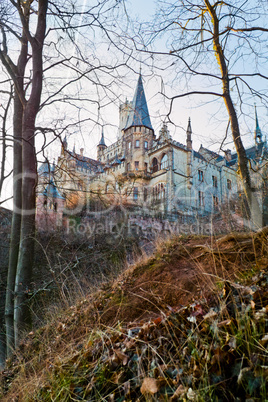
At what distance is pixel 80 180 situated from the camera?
7.24 metres

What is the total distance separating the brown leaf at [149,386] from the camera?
7.01 feet

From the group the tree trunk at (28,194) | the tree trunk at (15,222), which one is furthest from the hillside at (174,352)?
the tree trunk at (15,222)

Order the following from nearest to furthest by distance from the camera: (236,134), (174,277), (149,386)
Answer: (149,386) < (174,277) < (236,134)

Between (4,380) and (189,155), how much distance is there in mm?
34225

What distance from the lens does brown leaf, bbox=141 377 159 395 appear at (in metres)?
2.14

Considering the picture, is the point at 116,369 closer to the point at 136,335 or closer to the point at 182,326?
the point at 136,335

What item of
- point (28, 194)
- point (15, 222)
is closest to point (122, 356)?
point (28, 194)

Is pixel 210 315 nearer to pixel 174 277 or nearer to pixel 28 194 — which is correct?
pixel 174 277

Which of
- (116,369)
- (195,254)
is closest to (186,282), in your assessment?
(195,254)

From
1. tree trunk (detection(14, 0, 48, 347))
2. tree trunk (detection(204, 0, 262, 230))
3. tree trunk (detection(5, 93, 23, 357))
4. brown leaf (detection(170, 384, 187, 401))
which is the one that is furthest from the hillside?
tree trunk (detection(5, 93, 23, 357))

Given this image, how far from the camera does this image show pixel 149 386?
2.18 meters

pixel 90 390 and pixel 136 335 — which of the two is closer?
pixel 90 390

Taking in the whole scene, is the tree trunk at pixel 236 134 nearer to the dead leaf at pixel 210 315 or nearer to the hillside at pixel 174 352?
the hillside at pixel 174 352

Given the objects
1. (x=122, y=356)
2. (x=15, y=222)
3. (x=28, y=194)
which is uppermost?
(x=28, y=194)
